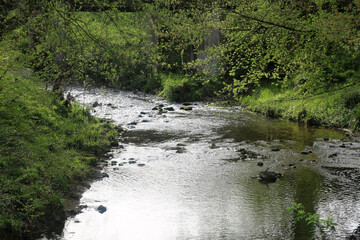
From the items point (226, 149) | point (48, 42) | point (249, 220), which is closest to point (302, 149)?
point (226, 149)

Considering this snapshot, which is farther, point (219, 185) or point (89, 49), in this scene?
point (89, 49)

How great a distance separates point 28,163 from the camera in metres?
5.78

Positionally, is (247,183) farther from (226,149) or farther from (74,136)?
(74,136)

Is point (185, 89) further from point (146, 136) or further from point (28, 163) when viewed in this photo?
point (28, 163)

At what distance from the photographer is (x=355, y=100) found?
14523 millimetres

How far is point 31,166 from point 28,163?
75cm

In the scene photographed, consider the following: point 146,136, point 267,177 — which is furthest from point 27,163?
point 146,136

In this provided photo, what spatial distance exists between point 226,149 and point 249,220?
486cm

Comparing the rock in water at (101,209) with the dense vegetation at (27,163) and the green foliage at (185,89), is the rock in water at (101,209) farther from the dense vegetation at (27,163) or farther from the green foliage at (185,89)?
the green foliage at (185,89)

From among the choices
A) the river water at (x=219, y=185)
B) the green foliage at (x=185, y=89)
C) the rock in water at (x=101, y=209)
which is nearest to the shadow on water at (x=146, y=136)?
the river water at (x=219, y=185)

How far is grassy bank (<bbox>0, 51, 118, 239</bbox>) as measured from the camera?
5629 mm

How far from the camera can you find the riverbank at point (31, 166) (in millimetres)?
5668

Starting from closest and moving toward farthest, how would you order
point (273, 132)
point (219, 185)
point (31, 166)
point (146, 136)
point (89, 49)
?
point (31, 166) < point (219, 185) < point (89, 49) < point (146, 136) < point (273, 132)

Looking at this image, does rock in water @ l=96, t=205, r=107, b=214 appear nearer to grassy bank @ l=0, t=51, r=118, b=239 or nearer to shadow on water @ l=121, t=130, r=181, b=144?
grassy bank @ l=0, t=51, r=118, b=239
